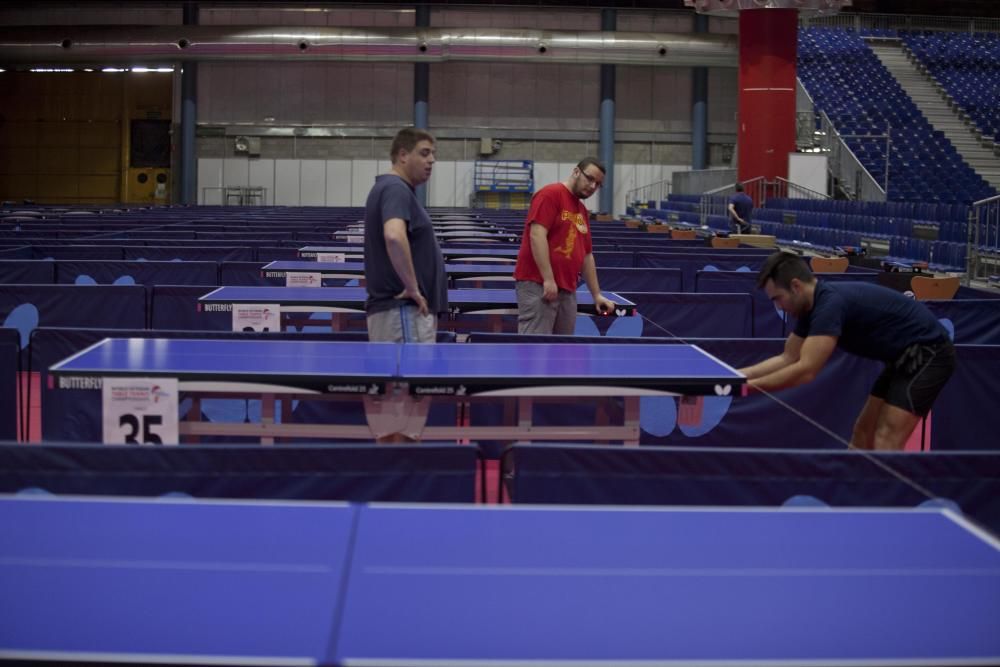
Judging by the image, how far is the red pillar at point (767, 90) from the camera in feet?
89.2

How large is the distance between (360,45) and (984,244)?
21.4m

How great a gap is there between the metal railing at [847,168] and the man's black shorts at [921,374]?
21.5 meters

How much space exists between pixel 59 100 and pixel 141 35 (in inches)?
315

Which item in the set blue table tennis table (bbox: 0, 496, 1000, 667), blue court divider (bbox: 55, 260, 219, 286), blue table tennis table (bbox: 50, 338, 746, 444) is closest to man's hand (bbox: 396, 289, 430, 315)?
blue table tennis table (bbox: 50, 338, 746, 444)

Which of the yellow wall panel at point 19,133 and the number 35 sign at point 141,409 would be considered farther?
the yellow wall panel at point 19,133

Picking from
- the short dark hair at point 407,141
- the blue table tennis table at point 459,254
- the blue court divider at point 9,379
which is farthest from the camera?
the blue table tennis table at point 459,254

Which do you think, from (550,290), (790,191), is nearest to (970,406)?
(550,290)

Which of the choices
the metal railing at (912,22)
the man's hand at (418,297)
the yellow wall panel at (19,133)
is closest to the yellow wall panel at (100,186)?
the yellow wall panel at (19,133)

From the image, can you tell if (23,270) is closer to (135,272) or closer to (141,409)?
(135,272)

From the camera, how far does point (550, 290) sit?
732 cm

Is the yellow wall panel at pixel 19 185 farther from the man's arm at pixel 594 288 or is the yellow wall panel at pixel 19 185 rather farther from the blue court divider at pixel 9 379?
the blue court divider at pixel 9 379

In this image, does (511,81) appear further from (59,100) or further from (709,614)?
(709,614)

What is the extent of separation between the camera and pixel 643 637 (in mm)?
2006

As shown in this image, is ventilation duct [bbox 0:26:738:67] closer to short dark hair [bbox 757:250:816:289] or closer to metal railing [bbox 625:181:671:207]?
metal railing [bbox 625:181:671:207]
